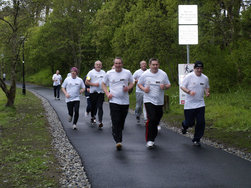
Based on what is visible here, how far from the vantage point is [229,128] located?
34.9 feet

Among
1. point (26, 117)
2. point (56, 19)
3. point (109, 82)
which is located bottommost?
point (26, 117)

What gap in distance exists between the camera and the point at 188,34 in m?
12.0

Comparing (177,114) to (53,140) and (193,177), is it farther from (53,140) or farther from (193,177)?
(193,177)

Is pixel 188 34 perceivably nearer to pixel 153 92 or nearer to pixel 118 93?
pixel 153 92

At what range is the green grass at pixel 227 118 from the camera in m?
9.24

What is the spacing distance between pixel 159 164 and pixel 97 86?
512cm

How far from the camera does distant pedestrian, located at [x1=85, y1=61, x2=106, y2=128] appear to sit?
11.2 m

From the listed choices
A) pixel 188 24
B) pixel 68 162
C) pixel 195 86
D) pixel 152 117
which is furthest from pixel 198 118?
pixel 188 24

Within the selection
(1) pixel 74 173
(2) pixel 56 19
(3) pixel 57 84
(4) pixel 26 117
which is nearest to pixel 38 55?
(2) pixel 56 19

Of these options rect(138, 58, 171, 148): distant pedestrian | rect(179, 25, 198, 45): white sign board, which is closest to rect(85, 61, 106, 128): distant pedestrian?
rect(179, 25, 198, 45): white sign board

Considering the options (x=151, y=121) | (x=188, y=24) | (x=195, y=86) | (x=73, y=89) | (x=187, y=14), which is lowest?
(x=151, y=121)

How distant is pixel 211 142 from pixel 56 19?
124 ft

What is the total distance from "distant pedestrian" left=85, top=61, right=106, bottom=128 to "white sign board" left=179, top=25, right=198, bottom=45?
2729 millimetres

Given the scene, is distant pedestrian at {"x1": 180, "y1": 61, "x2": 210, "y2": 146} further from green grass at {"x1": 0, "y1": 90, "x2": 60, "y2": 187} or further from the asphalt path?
green grass at {"x1": 0, "y1": 90, "x2": 60, "y2": 187}
